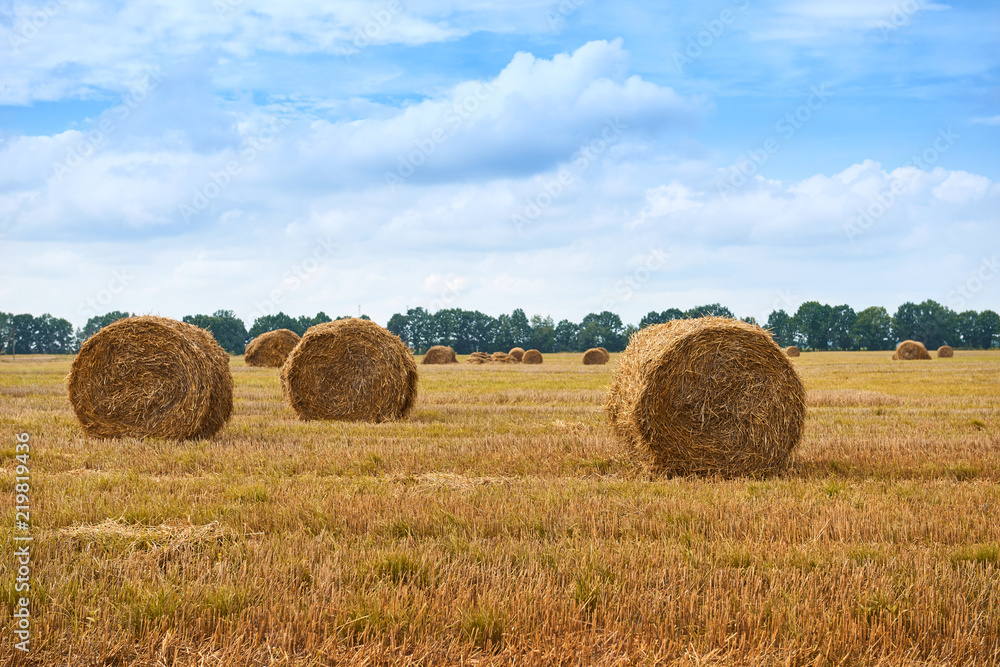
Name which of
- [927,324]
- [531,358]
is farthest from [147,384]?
[927,324]

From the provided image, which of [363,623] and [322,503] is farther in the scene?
[322,503]

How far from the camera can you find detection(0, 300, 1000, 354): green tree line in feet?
326

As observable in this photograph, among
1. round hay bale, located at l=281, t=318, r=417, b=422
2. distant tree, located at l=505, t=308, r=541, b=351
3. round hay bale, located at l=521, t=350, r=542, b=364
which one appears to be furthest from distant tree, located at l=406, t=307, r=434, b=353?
round hay bale, located at l=281, t=318, r=417, b=422

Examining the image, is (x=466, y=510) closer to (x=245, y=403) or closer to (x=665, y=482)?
(x=665, y=482)

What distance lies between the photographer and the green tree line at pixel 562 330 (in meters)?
99.5

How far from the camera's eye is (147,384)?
12930 mm

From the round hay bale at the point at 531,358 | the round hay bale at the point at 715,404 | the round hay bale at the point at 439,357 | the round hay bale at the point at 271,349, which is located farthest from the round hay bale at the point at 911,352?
the round hay bale at the point at 715,404

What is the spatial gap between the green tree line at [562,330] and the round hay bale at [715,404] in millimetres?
87315

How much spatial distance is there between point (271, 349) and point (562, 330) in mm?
75452

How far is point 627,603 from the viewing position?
477 cm

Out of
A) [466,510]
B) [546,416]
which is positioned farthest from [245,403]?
[466,510]

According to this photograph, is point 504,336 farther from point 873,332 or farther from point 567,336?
point 873,332

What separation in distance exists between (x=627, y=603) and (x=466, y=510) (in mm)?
2370

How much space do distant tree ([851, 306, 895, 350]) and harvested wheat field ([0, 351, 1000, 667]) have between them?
4108 inches
